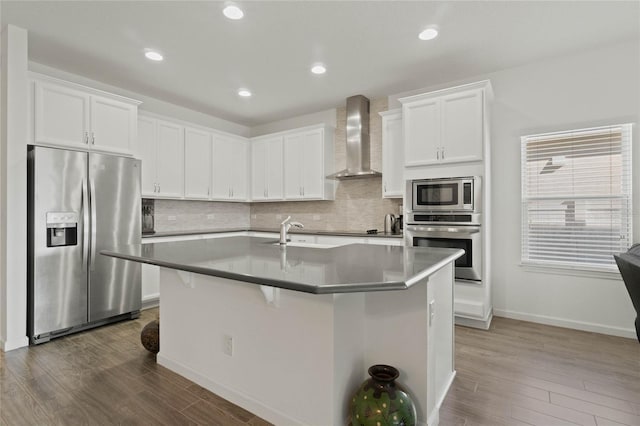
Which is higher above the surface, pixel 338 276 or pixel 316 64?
pixel 316 64

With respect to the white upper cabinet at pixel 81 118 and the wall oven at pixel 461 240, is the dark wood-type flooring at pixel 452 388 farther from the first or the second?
the white upper cabinet at pixel 81 118

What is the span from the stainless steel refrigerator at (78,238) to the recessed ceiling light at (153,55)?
3.57 feet

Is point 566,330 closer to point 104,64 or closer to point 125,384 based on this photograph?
point 125,384

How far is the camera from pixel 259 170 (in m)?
5.48

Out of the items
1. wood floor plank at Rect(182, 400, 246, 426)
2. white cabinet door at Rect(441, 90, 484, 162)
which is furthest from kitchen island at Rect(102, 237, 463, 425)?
white cabinet door at Rect(441, 90, 484, 162)

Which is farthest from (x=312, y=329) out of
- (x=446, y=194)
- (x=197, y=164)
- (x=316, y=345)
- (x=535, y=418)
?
(x=197, y=164)

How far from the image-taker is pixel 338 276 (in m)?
1.28

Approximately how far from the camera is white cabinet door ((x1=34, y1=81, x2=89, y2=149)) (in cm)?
302

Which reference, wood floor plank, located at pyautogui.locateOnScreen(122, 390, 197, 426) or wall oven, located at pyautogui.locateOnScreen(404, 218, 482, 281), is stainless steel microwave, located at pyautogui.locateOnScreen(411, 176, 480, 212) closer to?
wall oven, located at pyautogui.locateOnScreen(404, 218, 482, 281)

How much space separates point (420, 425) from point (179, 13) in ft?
10.7

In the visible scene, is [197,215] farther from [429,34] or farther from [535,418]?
[535,418]

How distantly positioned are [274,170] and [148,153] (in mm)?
1815

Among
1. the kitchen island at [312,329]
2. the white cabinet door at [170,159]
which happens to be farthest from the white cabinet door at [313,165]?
the kitchen island at [312,329]

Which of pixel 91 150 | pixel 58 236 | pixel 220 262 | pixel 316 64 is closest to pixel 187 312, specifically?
pixel 220 262
